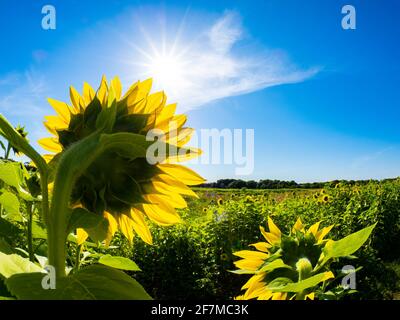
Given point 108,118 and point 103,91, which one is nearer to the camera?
point 108,118

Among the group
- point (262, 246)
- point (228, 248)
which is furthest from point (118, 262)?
point (228, 248)

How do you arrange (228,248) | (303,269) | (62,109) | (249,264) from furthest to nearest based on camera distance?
1. (228,248)
2. (249,264)
3. (303,269)
4. (62,109)

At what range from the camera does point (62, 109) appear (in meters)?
0.58

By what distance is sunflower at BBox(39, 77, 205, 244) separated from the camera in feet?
1.55

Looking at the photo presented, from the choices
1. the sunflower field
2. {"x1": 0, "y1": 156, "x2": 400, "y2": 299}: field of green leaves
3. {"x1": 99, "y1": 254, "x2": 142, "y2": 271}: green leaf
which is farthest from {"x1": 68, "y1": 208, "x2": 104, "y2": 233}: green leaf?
{"x1": 0, "y1": 156, "x2": 400, "y2": 299}: field of green leaves

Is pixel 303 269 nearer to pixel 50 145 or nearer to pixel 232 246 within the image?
pixel 50 145

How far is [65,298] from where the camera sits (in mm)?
288

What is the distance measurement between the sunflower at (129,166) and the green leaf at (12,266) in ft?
0.46

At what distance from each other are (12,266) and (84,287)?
7 cm

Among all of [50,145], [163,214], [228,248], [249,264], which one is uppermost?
[50,145]

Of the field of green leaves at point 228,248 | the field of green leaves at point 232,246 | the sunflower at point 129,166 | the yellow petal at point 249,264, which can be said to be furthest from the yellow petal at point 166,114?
the field of green leaves at point 232,246
